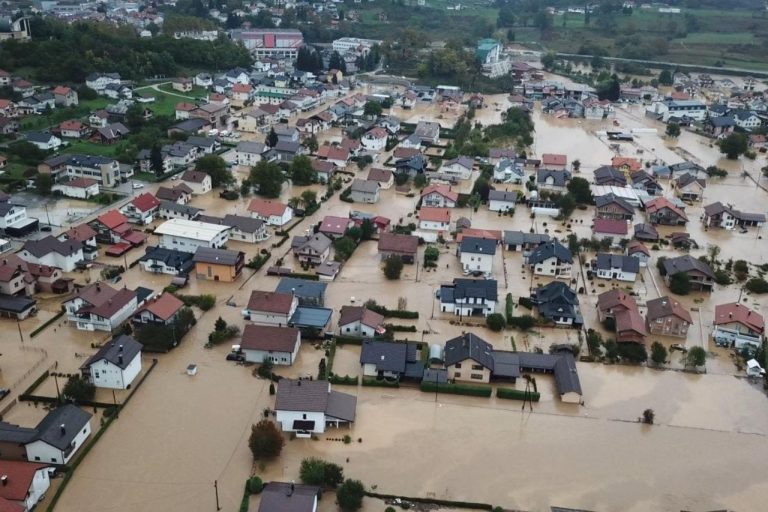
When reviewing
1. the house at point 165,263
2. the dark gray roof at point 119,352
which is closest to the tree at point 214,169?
the house at point 165,263

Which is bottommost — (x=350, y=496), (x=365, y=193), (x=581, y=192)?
(x=350, y=496)

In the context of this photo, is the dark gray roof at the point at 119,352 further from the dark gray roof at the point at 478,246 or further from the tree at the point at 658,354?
the tree at the point at 658,354

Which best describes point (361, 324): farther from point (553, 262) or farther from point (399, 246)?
point (553, 262)

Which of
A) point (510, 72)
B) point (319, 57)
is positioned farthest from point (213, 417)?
point (510, 72)

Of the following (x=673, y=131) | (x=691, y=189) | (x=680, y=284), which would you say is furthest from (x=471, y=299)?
(x=673, y=131)

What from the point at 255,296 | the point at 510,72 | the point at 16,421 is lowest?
the point at 16,421

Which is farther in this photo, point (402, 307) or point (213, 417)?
point (402, 307)

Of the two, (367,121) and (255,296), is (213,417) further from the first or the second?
(367,121)
